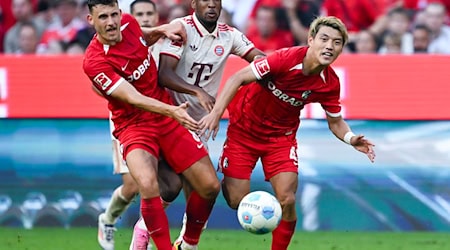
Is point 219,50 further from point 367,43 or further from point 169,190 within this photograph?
point 367,43

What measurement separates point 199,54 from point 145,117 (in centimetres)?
81

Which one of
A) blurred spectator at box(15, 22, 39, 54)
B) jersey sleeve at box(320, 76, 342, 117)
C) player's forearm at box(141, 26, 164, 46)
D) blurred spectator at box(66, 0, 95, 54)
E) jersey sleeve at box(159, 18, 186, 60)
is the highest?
player's forearm at box(141, 26, 164, 46)

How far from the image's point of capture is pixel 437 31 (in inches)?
572

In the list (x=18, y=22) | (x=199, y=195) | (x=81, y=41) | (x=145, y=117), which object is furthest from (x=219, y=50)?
(x=18, y=22)

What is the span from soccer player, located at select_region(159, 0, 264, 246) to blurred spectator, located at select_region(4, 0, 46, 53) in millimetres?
5835

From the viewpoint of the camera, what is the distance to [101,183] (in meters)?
12.9

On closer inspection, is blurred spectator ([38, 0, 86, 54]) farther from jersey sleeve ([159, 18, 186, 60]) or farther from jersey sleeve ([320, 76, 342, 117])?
jersey sleeve ([320, 76, 342, 117])

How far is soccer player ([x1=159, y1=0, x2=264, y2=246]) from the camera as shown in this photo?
9883 mm

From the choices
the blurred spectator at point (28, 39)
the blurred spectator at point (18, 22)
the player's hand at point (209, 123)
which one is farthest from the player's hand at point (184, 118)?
the blurred spectator at point (18, 22)

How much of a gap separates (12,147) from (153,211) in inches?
164

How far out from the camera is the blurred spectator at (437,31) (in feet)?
47.5

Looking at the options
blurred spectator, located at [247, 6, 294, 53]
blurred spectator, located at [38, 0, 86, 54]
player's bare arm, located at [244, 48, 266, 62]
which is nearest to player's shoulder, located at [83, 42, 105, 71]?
player's bare arm, located at [244, 48, 266, 62]

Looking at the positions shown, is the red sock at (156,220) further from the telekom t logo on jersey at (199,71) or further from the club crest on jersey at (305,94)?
the club crest on jersey at (305,94)

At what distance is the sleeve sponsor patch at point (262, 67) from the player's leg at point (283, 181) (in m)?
0.80
